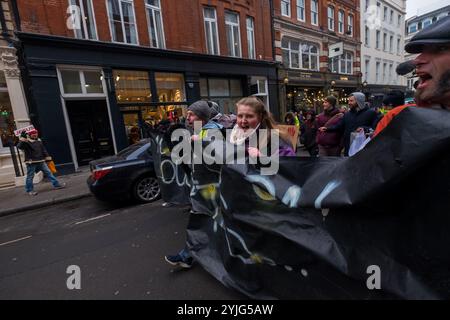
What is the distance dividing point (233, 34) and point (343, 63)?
12445mm

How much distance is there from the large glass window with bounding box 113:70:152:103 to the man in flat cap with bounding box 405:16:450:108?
10516 mm

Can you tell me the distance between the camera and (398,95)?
425 centimetres

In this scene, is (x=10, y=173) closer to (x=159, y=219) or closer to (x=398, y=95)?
(x=159, y=219)

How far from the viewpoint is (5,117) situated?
8883mm

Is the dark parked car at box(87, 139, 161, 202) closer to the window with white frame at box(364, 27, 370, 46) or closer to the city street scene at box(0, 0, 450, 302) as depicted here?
the city street scene at box(0, 0, 450, 302)

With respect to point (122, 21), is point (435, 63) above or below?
below

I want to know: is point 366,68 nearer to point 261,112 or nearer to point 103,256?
point 261,112

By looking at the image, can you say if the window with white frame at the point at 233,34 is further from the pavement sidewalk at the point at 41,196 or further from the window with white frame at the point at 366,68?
the window with white frame at the point at 366,68

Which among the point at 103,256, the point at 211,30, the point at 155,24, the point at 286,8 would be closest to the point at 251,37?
the point at 211,30

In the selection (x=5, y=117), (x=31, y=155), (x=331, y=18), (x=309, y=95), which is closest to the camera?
(x=31, y=155)

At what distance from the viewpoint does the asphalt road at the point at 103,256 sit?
2529 millimetres

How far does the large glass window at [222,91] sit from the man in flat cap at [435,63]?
11904 millimetres
